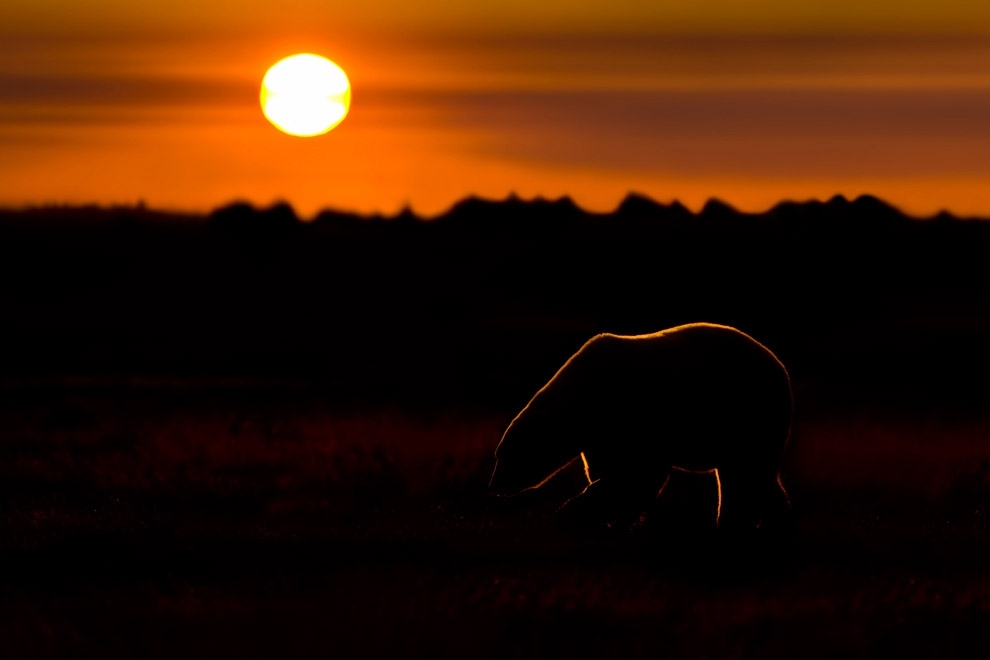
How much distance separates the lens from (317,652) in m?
6.24

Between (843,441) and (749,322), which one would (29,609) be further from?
(749,322)

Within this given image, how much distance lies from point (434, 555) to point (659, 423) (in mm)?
1858

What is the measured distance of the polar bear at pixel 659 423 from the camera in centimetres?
907

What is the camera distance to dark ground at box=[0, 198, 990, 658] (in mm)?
6758

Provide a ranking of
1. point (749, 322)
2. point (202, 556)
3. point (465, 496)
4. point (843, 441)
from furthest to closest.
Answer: point (749, 322) → point (843, 441) → point (465, 496) → point (202, 556)

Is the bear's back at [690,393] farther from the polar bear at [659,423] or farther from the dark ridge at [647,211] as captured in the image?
the dark ridge at [647,211]

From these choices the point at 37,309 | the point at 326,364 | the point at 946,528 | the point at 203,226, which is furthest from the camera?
the point at 203,226

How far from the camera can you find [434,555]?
8633mm

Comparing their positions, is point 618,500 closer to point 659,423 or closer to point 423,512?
point 659,423

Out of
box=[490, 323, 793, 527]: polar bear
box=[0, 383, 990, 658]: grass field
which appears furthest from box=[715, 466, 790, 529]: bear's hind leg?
box=[0, 383, 990, 658]: grass field

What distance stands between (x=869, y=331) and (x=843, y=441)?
69.8 ft

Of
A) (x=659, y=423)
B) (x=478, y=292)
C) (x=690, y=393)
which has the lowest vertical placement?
(x=478, y=292)

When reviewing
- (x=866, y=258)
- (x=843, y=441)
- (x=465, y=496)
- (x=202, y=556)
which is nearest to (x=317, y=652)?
(x=202, y=556)

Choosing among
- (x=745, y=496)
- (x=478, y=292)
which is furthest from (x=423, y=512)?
(x=478, y=292)
